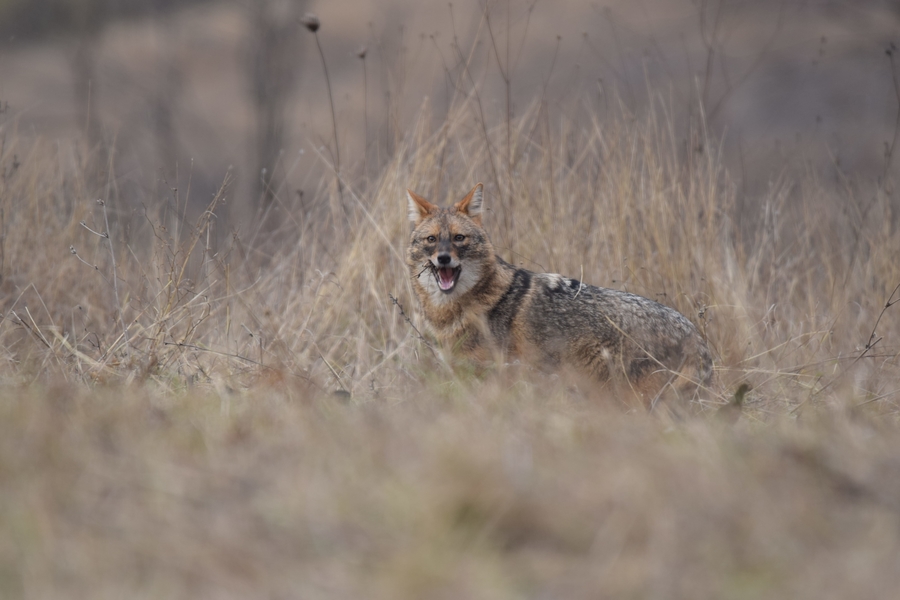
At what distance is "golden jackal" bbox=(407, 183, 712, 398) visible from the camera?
4637mm

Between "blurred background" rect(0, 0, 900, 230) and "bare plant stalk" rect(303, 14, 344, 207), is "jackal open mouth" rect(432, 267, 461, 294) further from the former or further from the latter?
"blurred background" rect(0, 0, 900, 230)

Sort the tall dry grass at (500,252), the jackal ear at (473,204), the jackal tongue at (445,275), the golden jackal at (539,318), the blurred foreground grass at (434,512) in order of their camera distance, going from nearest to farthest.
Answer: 1. the blurred foreground grass at (434,512)
2. the golden jackal at (539,318)
3. the jackal tongue at (445,275)
4. the jackal ear at (473,204)
5. the tall dry grass at (500,252)

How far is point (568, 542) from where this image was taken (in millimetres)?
2137

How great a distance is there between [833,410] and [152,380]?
10.4ft

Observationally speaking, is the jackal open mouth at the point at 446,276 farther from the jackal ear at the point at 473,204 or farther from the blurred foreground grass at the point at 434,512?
the blurred foreground grass at the point at 434,512

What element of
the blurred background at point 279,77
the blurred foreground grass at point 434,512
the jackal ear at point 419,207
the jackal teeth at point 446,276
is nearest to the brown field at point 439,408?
the blurred foreground grass at point 434,512

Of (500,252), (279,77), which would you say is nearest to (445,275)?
(500,252)

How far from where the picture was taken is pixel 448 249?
4.72 m

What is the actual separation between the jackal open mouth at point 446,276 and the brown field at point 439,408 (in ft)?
0.98

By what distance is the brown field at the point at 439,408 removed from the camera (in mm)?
2021

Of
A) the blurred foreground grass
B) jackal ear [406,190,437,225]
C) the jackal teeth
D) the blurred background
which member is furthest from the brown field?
the blurred background

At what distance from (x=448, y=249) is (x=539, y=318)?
0.64 m

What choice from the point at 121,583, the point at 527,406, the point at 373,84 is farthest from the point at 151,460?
the point at 373,84

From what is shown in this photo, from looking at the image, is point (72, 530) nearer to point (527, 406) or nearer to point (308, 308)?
point (527, 406)
